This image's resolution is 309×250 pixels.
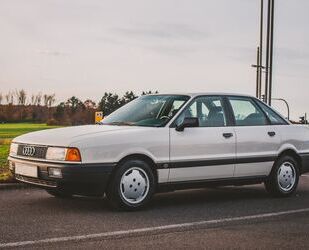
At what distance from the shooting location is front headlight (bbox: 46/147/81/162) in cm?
740

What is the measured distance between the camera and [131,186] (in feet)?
25.5

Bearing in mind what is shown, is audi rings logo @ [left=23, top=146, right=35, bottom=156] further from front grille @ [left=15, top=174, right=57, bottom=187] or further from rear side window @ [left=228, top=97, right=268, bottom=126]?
rear side window @ [left=228, top=97, right=268, bottom=126]

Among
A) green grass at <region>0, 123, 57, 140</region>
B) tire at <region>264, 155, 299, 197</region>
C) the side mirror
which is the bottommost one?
green grass at <region>0, 123, 57, 140</region>

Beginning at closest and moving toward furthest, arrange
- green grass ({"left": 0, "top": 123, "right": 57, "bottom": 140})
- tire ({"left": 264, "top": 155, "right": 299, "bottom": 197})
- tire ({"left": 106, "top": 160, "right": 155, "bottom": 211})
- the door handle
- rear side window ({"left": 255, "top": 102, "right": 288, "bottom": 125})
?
1. tire ({"left": 106, "top": 160, "right": 155, "bottom": 211})
2. the door handle
3. tire ({"left": 264, "top": 155, "right": 299, "bottom": 197})
4. rear side window ({"left": 255, "top": 102, "right": 288, "bottom": 125})
5. green grass ({"left": 0, "top": 123, "right": 57, "bottom": 140})

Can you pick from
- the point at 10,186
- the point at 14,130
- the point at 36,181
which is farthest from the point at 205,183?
the point at 14,130

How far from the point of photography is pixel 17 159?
8.08 meters

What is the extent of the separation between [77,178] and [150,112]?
168 centimetres

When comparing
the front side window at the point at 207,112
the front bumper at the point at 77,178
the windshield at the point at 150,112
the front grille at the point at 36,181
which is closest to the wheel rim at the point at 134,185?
the front bumper at the point at 77,178

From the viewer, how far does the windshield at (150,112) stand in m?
8.35

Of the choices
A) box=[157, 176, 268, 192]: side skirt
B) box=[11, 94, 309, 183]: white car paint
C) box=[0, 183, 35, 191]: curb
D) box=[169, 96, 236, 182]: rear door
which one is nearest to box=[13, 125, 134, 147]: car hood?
box=[11, 94, 309, 183]: white car paint

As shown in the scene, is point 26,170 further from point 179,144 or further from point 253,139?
point 253,139

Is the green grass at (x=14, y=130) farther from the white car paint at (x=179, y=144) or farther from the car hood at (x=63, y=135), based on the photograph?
the car hood at (x=63, y=135)

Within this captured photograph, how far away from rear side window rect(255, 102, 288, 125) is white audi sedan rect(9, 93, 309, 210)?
0.06 ft

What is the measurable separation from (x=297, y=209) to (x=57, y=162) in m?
3.29
